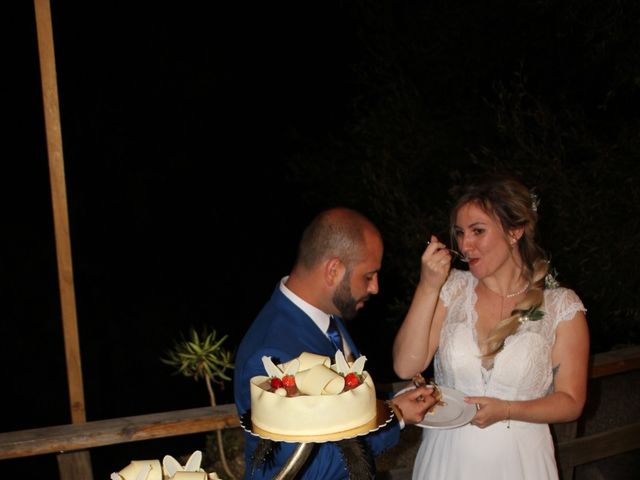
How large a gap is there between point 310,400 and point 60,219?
1.67 metres

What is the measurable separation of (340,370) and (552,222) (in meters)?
5.06

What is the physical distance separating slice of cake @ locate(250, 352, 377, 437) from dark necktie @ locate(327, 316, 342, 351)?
1.91ft

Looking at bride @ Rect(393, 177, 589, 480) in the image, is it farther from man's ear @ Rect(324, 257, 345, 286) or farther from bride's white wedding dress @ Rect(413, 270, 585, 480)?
man's ear @ Rect(324, 257, 345, 286)

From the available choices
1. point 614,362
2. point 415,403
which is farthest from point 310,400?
point 614,362

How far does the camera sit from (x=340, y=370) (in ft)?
6.00

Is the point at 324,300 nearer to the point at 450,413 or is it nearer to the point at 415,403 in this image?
the point at 415,403

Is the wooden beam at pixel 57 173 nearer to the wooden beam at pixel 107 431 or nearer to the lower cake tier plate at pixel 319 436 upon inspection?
the wooden beam at pixel 107 431

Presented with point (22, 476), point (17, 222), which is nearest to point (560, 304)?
point (22, 476)

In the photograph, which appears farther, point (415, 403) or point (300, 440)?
point (415, 403)

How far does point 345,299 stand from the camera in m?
2.27

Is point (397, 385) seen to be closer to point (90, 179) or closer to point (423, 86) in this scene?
point (423, 86)

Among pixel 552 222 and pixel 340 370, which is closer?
pixel 340 370

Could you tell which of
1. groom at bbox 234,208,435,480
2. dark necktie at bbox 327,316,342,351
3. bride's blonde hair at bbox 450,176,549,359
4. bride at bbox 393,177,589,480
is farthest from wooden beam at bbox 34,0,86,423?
bride's blonde hair at bbox 450,176,549,359

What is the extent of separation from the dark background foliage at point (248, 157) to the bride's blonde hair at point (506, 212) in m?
3.56
